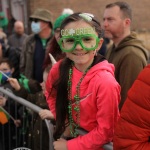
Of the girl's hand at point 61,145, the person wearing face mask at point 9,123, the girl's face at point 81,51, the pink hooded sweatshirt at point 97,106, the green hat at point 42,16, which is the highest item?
the green hat at point 42,16

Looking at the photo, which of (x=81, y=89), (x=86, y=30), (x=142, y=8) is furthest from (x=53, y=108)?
(x=142, y=8)

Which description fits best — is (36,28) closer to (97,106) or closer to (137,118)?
(97,106)

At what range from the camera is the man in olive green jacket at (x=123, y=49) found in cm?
270

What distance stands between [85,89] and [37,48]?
2553 mm

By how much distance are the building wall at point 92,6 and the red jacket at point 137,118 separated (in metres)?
11.8

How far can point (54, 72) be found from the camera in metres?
1.97

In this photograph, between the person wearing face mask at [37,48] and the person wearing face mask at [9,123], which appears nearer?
the person wearing face mask at [9,123]

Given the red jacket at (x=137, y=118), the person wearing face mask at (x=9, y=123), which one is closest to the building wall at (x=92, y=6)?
the person wearing face mask at (x=9, y=123)

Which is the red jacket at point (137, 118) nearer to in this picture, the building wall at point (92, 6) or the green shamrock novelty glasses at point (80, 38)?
the green shamrock novelty glasses at point (80, 38)

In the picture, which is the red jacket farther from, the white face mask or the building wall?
the building wall

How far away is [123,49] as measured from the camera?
287 cm

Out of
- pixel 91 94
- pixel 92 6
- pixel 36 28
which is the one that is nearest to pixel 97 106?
pixel 91 94

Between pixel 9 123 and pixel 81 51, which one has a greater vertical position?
pixel 81 51

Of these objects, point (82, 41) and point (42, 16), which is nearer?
point (82, 41)
